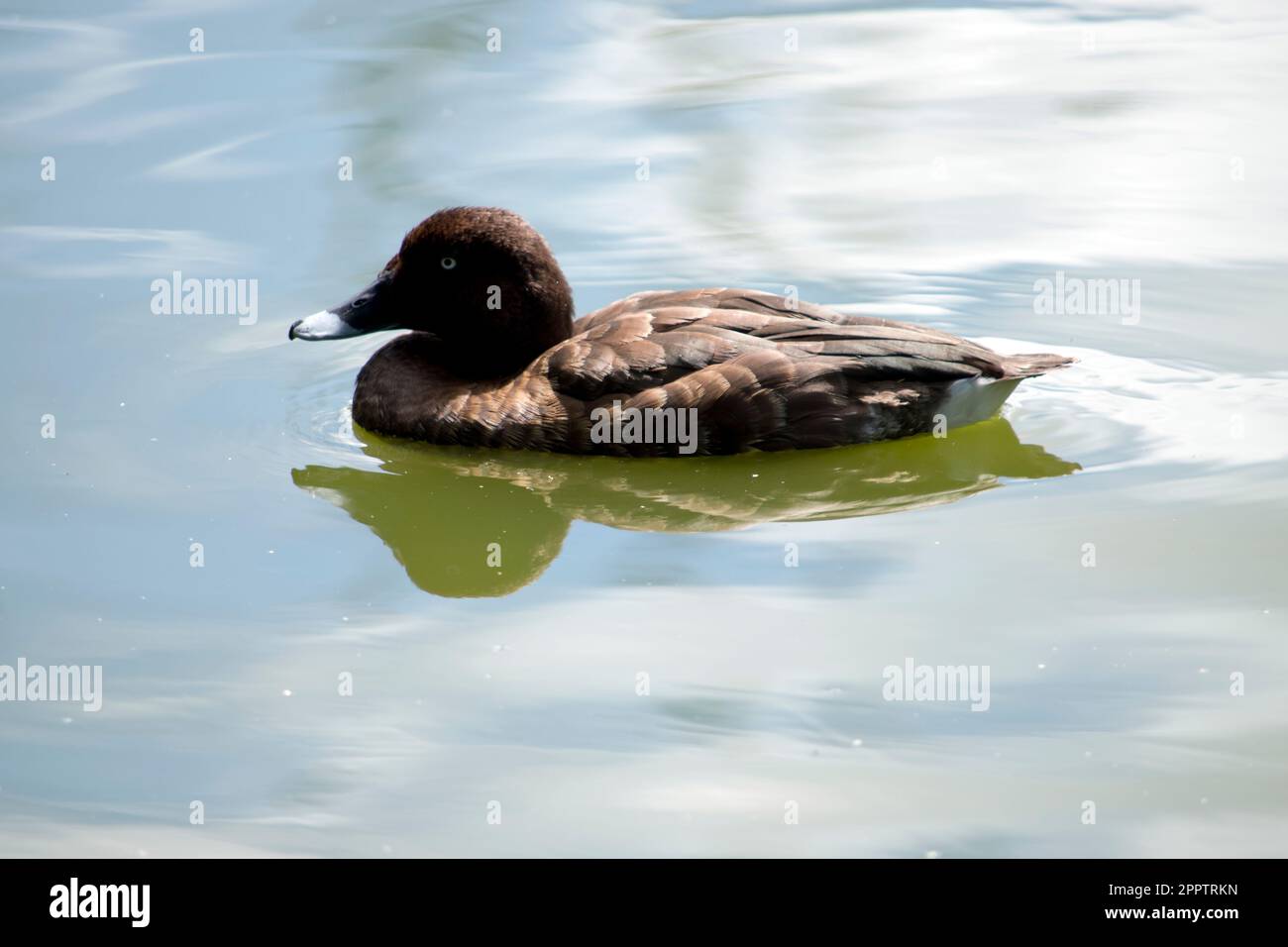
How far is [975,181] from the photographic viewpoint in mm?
11547

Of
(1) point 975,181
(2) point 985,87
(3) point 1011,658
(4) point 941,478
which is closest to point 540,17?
(2) point 985,87

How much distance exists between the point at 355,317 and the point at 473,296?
0.61 meters

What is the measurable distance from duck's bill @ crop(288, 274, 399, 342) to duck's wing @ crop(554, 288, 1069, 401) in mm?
877

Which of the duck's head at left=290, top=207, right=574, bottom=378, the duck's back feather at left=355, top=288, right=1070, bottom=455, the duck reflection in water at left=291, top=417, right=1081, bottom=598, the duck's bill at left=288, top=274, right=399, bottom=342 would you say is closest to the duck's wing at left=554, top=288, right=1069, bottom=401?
the duck's back feather at left=355, top=288, right=1070, bottom=455

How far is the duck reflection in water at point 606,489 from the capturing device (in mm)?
7598

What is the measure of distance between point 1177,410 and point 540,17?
7.65 m

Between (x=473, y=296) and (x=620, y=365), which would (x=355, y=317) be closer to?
(x=473, y=296)

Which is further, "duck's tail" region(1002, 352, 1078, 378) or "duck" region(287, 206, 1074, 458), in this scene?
"duck's tail" region(1002, 352, 1078, 378)

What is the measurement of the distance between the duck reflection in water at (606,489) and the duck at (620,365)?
0.30 ft

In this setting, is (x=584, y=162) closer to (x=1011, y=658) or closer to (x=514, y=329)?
(x=514, y=329)

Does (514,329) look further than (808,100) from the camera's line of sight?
No

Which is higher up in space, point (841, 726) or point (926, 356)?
point (926, 356)

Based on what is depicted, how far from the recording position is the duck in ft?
26.3

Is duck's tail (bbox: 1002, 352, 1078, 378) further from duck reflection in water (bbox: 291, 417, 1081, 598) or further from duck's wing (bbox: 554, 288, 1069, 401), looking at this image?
duck reflection in water (bbox: 291, 417, 1081, 598)
